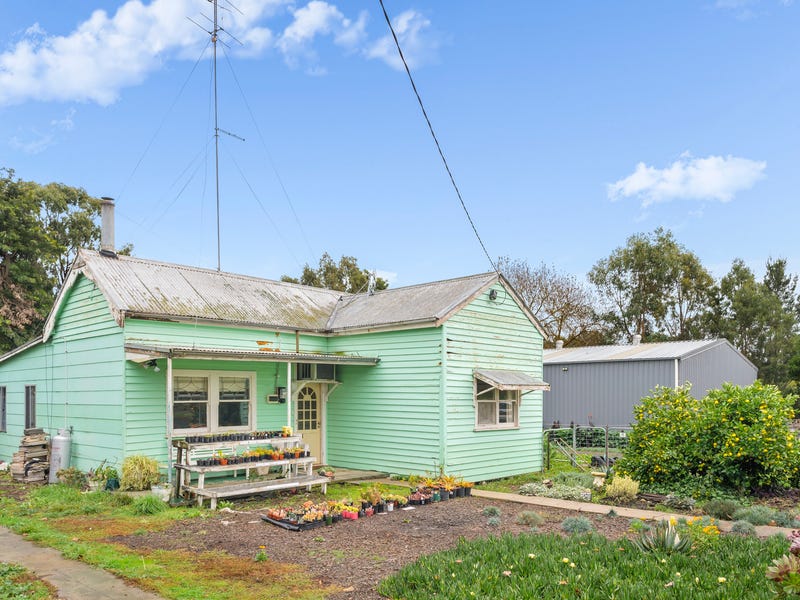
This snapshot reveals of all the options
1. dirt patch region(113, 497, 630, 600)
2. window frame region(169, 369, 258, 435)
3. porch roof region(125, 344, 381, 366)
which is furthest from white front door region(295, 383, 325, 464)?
dirt patch region(113, 497, 630, 600)

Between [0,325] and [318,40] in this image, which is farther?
[0,325]

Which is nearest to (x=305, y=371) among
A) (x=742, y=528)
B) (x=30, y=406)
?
(x=30, y=406)

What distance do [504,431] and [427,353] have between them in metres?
2.97

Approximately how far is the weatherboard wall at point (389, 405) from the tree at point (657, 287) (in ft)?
104

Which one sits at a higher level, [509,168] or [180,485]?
[509,168]

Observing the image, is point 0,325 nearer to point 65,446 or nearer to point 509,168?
point 65,446

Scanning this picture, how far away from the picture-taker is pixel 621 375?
935 inches

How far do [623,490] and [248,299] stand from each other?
9574 millimetres

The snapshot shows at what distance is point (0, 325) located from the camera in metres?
28.9

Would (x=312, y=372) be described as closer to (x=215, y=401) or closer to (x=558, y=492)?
(x=215, y=401)

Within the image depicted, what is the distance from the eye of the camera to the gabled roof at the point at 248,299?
43.2 ft

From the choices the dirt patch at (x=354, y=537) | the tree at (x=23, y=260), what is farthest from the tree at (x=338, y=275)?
the dirt patch at (x=354, y=537)

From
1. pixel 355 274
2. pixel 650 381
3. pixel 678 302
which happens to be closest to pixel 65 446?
pixel 650 381

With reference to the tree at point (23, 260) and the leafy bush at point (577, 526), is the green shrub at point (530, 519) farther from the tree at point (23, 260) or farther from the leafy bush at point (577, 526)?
the tree at point (23, 260)
